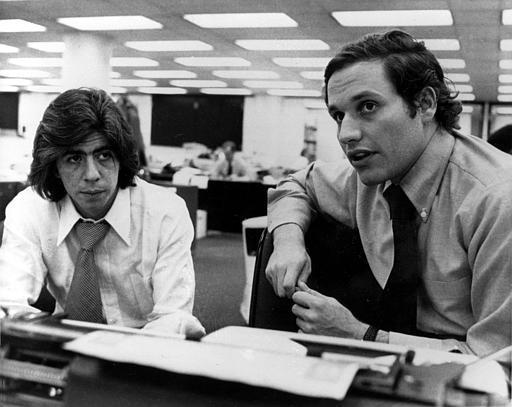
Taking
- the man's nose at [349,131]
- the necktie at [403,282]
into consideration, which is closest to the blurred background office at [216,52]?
the man's nose at [349,131]

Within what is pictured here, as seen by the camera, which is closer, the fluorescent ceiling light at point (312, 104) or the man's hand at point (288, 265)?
the man's hand at point (288, 265)

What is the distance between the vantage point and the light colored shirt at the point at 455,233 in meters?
0.80

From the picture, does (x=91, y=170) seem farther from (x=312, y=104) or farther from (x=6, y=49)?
(x=312, y=104)

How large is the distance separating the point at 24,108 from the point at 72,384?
1920 millimetres

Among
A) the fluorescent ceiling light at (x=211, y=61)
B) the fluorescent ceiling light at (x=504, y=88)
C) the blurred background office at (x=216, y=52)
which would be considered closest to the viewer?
the blurred background office at (x=216, y=52)

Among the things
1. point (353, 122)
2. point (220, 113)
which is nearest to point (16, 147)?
point (353, 122)

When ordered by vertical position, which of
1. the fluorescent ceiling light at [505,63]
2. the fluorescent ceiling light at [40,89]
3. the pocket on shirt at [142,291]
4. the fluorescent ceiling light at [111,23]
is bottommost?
the pocket on shirt at [142,291]

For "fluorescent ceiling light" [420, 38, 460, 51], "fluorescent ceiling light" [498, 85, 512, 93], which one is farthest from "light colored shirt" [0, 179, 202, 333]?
"fluorescent ceiling light" [498, 85, 512, 93]

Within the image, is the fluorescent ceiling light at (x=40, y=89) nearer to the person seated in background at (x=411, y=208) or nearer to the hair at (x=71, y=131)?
the hair at (x=71, y=131)

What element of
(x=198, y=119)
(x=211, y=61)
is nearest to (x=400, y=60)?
(x=211, y=61)

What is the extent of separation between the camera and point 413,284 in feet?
2.99

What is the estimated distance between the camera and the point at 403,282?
A: 91 cm

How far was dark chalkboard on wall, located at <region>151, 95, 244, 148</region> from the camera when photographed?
37.0 feet

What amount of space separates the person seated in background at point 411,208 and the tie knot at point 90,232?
1.36 feet
